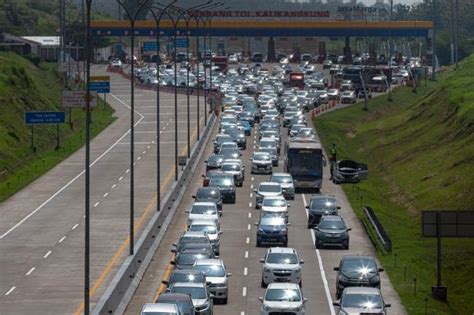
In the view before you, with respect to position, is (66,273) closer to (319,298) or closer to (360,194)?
(319,298)

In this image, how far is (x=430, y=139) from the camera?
10600 cm

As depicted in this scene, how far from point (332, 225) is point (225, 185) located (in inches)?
612

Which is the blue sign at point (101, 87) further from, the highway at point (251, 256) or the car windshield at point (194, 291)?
the car windshield at point (194, 291)

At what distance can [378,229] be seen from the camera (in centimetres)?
6344

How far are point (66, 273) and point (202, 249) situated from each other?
475 cm

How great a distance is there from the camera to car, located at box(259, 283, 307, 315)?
41.8 meters

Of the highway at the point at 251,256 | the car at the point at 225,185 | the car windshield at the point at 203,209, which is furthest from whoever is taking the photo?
the car at the point at 225,185

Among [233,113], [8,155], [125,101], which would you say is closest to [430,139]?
[233,113]

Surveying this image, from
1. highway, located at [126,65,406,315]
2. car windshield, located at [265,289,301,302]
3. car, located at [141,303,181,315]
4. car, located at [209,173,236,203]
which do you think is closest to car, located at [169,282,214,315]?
car windshield, located at [265,289,301,302]

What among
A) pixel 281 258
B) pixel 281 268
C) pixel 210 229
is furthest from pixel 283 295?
pixel 210 229

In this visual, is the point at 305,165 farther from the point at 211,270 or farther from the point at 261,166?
the point at 211,270

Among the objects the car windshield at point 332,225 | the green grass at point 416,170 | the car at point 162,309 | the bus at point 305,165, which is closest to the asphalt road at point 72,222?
the car at point 162,309

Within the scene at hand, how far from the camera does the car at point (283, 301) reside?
137 ft

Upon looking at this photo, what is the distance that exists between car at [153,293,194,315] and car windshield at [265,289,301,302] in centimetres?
313
